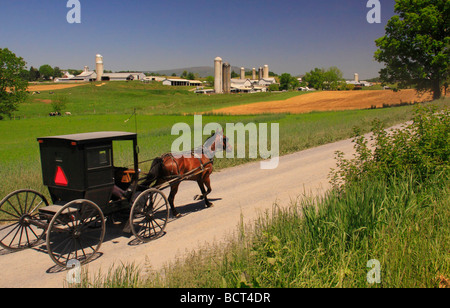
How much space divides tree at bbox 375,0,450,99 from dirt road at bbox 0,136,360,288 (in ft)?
132

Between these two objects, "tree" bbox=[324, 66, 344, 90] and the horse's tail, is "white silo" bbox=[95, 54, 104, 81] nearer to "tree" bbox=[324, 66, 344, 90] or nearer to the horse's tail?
"tree" bbox=[324, 66, 344, 90]

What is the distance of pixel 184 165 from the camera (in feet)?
31.8

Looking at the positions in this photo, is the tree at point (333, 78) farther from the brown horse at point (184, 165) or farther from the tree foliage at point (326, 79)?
the brown horse at point (184, 165)

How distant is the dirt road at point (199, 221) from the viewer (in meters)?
6.57

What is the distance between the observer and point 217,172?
15148 mm

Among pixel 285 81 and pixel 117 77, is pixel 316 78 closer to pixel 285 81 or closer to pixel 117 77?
pixel 285 81

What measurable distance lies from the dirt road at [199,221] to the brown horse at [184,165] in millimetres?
827

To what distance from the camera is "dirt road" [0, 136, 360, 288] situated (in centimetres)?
657

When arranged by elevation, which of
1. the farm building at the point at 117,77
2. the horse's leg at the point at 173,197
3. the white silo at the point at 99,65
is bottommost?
the horse's leg at the point at 173,197

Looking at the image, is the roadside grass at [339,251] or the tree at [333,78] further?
the tree at [333,78]

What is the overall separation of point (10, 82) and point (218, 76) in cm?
9720

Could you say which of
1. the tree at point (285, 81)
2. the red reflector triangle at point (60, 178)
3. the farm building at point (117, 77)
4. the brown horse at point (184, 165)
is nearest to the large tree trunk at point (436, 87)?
the brown horse at point (184, 165)

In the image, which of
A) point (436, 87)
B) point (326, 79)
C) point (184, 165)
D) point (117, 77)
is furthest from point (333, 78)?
point (184, 165)

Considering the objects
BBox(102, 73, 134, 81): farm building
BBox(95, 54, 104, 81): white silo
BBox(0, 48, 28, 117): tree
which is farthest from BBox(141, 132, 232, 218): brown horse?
BBox(102, 73, 134, 81): farm building
